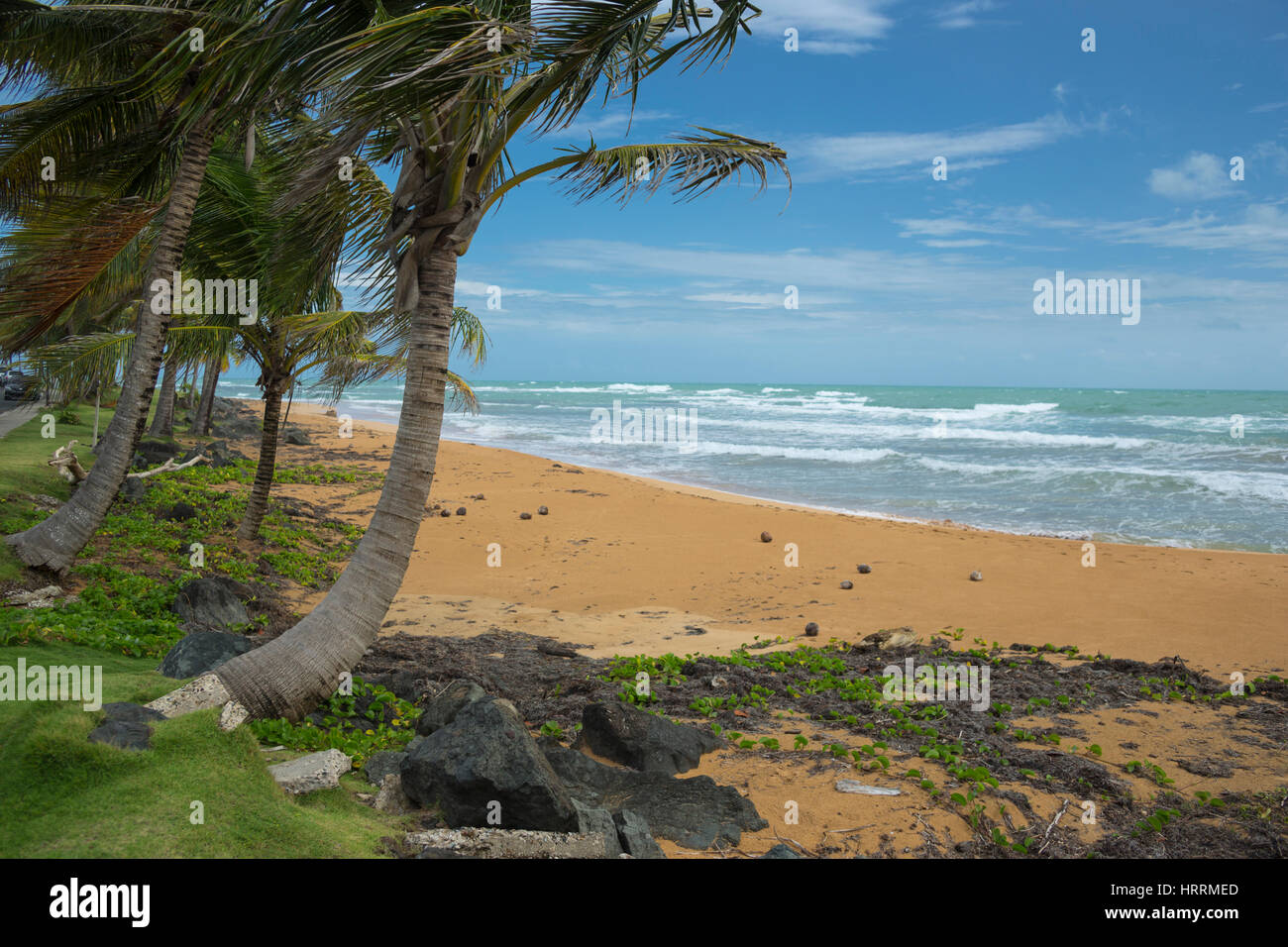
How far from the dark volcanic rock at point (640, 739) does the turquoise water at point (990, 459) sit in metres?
13.9

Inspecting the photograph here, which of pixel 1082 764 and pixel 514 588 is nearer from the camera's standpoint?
pixel 1082 764

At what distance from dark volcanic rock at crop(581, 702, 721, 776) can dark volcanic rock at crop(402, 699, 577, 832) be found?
1.25 meters

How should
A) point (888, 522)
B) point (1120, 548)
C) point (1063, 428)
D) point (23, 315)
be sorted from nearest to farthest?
1. point (23, 315)
2. point (1120, 548)
3. point (888, 522)
4. point (1063, 428)

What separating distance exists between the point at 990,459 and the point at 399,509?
28.7 meters

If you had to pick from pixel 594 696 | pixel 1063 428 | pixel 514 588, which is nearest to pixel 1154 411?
pixel 1063 428

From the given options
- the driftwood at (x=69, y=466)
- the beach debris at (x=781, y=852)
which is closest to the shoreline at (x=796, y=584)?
the driftwood at (x=69, y=466)

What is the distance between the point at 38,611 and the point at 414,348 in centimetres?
439

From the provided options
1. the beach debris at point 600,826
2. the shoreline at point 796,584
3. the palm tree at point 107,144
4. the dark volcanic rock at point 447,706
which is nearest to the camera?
the beach debris at point 600,826

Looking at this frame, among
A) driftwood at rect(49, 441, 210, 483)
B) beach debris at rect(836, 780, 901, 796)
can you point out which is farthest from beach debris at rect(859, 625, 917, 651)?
driftwood at rect(49, 441, 210, 483)

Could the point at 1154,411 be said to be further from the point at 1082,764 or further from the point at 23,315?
the point at 23,315

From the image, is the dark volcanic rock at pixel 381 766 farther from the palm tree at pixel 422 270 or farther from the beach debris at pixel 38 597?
the beach debris at pixel 38 597

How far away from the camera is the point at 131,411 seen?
8.62 metres

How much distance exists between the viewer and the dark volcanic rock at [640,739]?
222 inches

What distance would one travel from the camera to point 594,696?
7117 mm
